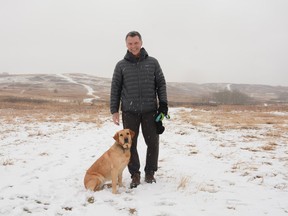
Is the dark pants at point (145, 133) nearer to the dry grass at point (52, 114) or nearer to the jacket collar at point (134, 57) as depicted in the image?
the jacket collar at point (134, 57)

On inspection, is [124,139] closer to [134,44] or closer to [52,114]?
[134,44]

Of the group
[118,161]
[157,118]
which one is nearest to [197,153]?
[157,118]

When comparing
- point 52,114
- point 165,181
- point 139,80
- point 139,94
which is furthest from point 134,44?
point 52,114

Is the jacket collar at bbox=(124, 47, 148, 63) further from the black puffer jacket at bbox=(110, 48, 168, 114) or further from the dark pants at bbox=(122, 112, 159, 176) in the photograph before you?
the dark pants at bbox=(122, 112, 159, 176)

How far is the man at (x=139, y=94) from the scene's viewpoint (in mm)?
5875

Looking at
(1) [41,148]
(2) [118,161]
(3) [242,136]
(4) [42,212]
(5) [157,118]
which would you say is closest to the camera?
(4) [42,212]

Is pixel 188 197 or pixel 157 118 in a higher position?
pixel 157 118

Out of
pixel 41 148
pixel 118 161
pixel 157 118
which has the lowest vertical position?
pixel 41 148

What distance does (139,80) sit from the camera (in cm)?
586

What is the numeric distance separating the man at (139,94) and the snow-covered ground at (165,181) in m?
0.82

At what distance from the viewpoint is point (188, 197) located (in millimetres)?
5234

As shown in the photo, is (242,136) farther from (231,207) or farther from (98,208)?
(98,208)

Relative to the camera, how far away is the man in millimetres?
5875

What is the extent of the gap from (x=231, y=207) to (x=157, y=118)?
2235 millimetres
